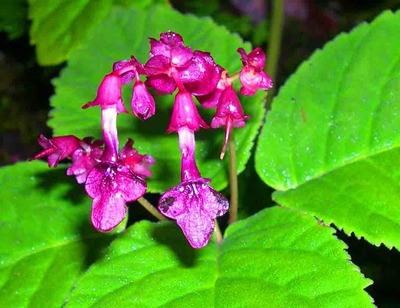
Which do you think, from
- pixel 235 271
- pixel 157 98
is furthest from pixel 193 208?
pixel 157 98

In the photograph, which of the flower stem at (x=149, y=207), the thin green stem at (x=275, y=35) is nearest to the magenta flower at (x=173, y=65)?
the flower stem at (x=149, y=207)

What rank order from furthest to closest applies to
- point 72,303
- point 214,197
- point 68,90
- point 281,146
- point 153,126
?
point 68,90 → point 153,126 → point 281,146 → point 72,303 → point 214,197

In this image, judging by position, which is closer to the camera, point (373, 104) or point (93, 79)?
point (373, 104)

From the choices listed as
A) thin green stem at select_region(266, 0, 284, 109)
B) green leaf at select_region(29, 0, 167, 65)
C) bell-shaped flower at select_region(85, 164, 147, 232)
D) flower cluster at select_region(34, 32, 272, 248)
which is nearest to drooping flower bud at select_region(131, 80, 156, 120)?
flower cluster at select_region(34, 32, 272, 248)

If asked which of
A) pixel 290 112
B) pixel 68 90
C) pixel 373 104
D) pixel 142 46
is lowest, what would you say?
pixel 68 90

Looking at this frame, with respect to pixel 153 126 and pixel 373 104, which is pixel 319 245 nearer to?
pixel 373 104

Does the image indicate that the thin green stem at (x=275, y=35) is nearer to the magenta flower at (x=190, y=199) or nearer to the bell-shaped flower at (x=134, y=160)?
the bell-shaped flower at (x=134, y=160)

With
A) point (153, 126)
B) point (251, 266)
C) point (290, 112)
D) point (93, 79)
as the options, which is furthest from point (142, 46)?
point (251, 266)
